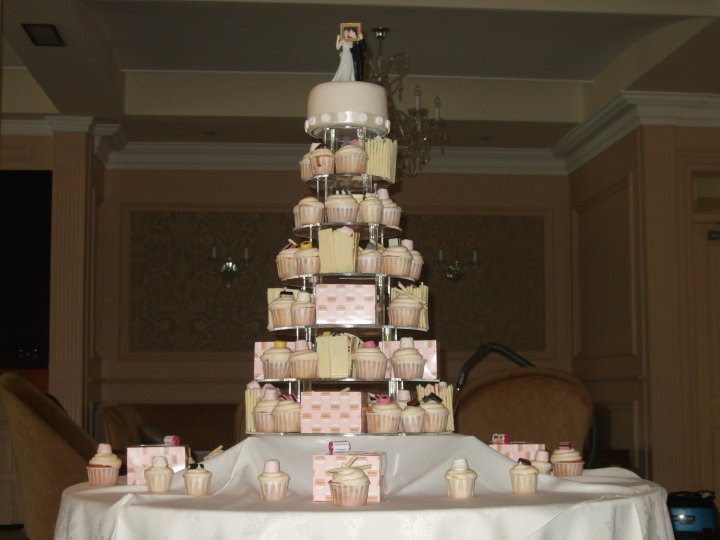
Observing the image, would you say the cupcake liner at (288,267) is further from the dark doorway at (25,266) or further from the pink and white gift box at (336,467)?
the dark doorway at (25,266)

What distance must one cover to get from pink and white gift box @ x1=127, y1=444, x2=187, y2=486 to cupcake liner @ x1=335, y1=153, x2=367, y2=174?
40.7 inches

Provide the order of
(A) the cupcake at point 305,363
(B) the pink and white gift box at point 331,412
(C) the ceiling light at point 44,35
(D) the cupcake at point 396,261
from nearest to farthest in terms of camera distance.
Answer: (B) the pink and white gift box at point 331,412
(A) the cupcake at point 305,363
(D) the cupcake at point 396,261
(C) the ceiling light at point 44,35

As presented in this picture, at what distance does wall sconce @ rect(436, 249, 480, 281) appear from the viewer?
9039 millimetres

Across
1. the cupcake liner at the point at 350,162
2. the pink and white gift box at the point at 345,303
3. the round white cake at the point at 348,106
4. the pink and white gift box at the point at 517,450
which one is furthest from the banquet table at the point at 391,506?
the round white cake at the point at 348,106

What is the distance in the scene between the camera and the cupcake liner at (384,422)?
314 centimetres

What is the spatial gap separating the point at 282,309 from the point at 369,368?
36 centimetres

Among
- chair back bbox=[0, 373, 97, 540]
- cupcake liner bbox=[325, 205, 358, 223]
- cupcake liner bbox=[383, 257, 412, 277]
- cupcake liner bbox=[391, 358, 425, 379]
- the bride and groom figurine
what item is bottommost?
chair back bbox=[0, 373, 97, 540]

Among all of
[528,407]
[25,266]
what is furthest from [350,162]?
[25,266]

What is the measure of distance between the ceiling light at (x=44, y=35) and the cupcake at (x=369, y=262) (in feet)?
11.1

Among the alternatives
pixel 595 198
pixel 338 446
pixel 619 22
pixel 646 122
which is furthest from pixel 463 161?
pixel 338 446

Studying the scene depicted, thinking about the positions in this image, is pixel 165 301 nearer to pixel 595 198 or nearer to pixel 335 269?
pixel 595 198

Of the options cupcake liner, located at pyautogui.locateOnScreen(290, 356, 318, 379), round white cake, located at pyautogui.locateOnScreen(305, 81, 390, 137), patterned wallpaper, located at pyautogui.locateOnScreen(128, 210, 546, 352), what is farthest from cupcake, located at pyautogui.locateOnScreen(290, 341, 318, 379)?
patterned wallpaper, located at pyautogui.locateOnScreen(128, 210, 546, 352)

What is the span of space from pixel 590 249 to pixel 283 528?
675cm

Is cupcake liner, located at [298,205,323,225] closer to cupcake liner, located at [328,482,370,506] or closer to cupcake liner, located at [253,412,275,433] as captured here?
cupcake liner, located at [253,412,275,433]
